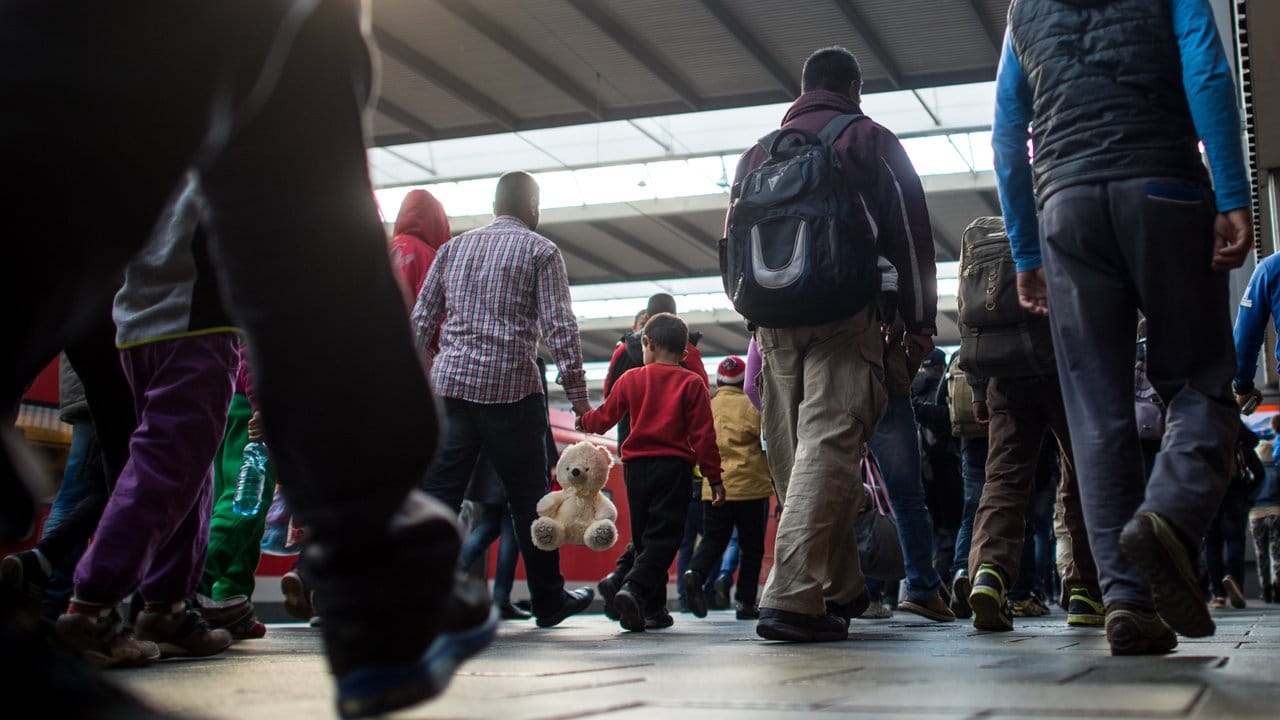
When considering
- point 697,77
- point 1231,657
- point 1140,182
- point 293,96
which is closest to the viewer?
point 293,96

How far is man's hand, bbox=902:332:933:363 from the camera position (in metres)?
3.69

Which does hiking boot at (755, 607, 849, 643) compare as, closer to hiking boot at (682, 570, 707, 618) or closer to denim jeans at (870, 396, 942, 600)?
denim jeans at (870, 396, 942, 600)

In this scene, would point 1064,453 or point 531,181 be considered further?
point 531,181

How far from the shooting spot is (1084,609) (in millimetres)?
4109

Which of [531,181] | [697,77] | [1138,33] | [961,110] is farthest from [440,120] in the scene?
[1138,33]

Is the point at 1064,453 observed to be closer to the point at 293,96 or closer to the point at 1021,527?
the point at 1021,527

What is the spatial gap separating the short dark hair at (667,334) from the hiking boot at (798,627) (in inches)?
74.5

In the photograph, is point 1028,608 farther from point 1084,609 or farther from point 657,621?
point 657,621

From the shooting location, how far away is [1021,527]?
4.06 metres

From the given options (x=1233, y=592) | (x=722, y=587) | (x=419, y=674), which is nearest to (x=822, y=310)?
(x=419, y=674)

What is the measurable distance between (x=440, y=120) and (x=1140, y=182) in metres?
10.6

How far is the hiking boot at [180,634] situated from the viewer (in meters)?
2.89

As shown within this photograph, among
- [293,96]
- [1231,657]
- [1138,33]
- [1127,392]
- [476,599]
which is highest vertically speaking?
[1138,33]

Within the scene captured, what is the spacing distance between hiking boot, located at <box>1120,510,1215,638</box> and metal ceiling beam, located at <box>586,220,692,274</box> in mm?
15603
